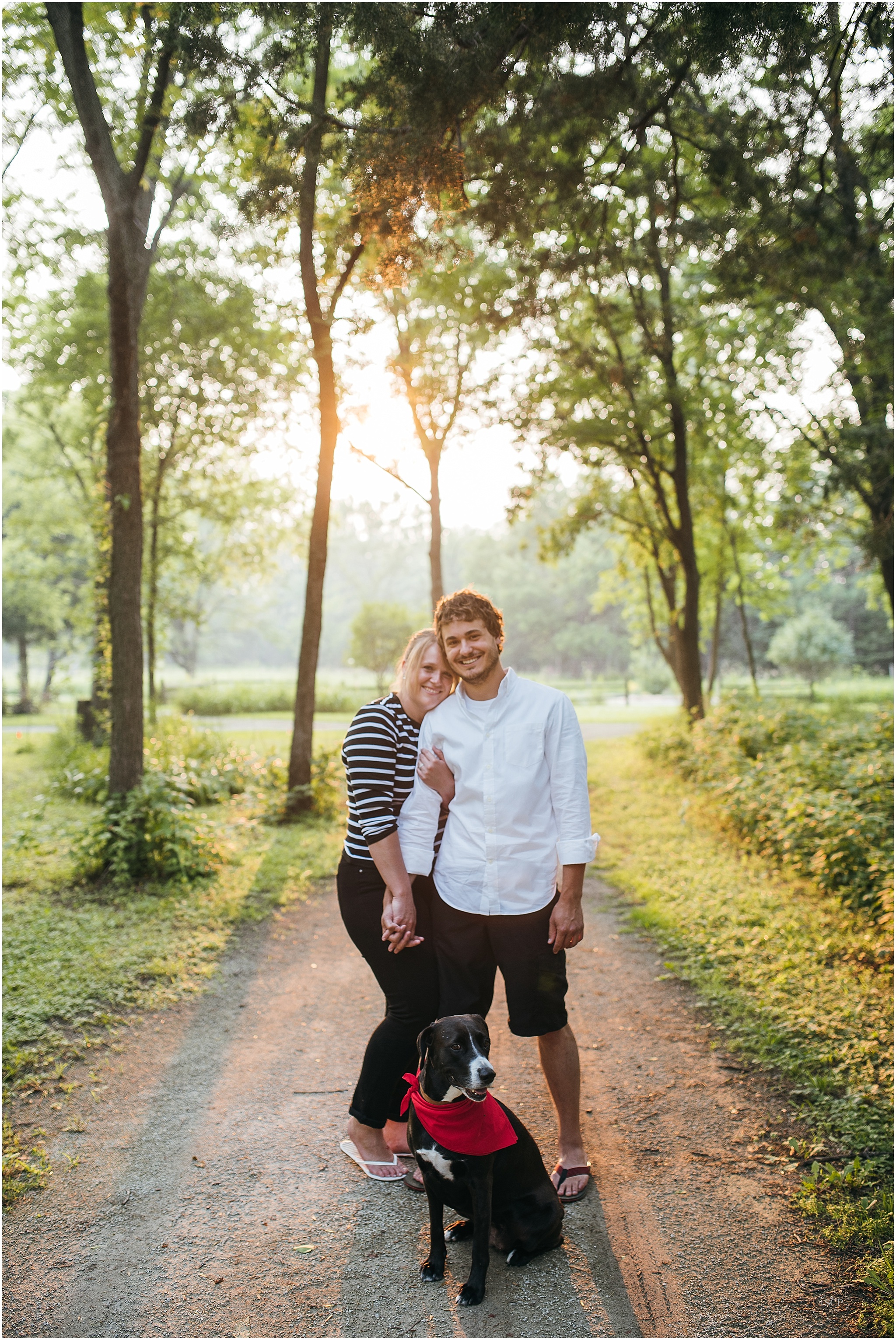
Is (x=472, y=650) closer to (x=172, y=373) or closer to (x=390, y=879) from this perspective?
(x=390, y=879)

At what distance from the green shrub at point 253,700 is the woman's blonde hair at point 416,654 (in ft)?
80.9

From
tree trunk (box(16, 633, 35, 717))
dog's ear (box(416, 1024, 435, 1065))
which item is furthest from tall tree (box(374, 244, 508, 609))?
tree trunk (box(16, 633, 35, 717))

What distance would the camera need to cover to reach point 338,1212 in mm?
2957

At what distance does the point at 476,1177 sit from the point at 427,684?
1661 millimetres

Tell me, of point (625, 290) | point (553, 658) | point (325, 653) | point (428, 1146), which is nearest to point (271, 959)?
point (428, 1146)

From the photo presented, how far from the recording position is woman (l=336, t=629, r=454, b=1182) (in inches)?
113

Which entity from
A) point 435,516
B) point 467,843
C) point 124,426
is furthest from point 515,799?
point 435,516

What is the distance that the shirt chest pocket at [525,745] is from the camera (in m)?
2.82

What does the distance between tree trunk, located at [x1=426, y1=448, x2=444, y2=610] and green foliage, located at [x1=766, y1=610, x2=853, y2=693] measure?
1209 inches

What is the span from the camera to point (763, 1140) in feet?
11.1

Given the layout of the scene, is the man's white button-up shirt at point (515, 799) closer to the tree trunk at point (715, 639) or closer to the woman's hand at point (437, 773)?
the woman's hand at point (437, 773)

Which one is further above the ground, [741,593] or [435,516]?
[435,516]

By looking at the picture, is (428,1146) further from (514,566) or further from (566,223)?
(514,566)

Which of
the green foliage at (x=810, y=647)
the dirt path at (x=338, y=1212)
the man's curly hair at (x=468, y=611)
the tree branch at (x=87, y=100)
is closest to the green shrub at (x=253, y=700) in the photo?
the tree branch at (x=87, y=100)
